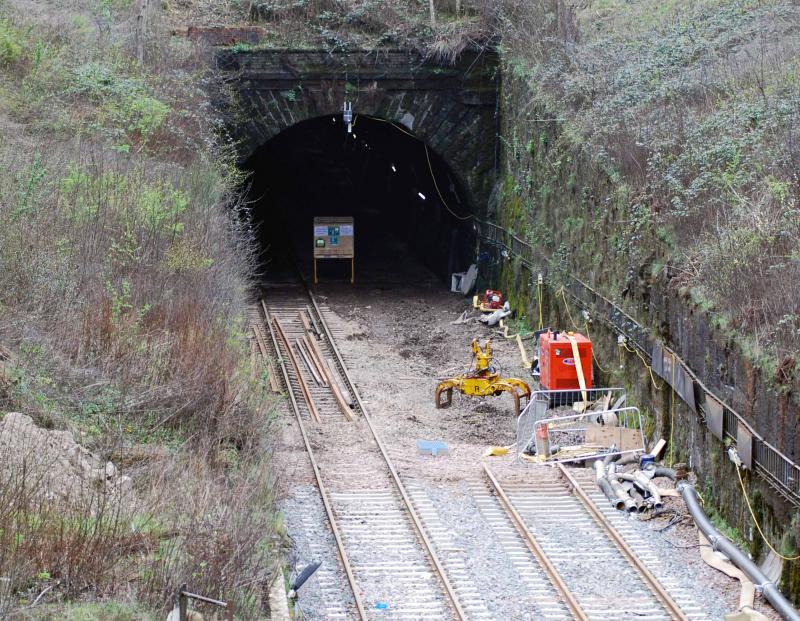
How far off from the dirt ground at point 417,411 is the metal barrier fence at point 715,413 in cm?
126

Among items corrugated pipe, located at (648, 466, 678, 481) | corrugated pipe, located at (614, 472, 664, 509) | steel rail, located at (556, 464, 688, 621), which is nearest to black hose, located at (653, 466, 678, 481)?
corrugated pipe, located at (648, 466, 678, 481)

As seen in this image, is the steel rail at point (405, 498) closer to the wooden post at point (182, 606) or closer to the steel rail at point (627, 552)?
the steel rail at point (627, 552)

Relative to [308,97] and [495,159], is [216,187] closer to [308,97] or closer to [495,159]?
[308,97]

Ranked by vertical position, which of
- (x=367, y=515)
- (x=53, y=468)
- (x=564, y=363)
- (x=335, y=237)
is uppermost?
(x=335, y=237)

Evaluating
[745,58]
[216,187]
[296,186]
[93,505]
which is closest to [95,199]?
[216,187]

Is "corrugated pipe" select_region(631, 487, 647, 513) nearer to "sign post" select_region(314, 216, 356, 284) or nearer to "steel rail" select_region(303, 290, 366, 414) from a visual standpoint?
"steel rail" select_region(303, 290, 366, 414)

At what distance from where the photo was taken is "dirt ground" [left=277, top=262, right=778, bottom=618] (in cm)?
1567

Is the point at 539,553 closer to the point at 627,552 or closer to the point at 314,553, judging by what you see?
the point at 627,552

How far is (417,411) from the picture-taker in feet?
66.8

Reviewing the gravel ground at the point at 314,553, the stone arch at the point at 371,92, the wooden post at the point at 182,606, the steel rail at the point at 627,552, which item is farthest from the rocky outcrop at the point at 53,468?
the stone arch at the point at 371,92

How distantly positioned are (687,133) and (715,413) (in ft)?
19.1

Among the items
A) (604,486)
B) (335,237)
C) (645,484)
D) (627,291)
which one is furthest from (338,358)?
(645,484)

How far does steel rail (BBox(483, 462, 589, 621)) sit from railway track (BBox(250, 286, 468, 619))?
1.12 m

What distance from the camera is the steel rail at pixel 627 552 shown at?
11.8 metres
